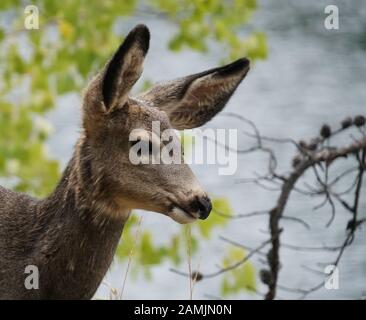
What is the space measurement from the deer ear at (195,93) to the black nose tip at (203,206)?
0.59 metres

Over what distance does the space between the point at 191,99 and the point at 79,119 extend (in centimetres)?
44

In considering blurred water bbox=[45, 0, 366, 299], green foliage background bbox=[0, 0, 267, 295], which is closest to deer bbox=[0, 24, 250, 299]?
green foliage background bbox=[0, 0, 267, 295]

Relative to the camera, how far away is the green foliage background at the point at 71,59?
347 inches

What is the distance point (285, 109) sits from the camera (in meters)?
14.8

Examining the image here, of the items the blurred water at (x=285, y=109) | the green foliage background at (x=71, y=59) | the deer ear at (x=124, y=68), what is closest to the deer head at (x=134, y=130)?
the deer ear at (x=124, y=68)

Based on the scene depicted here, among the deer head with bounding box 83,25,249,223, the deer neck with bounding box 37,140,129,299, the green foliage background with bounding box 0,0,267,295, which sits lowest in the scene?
the deer neck with bounding box 37,140,129,299

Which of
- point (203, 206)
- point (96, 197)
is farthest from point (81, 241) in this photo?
point (203, 206)

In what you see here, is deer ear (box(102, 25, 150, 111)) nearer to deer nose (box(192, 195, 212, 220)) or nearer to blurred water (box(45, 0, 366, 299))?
deer nose (box(192, 195, 212, 220))

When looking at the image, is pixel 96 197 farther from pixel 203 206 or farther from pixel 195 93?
pixel 195 93

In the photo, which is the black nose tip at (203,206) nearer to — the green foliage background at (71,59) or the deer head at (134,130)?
the deer head at (134,130)

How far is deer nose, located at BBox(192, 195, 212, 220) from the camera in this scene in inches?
157

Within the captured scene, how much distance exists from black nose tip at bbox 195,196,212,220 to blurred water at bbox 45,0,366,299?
5.04 m

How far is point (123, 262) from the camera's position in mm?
9375

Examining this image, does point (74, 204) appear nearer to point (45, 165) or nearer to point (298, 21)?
point (45, 165)
